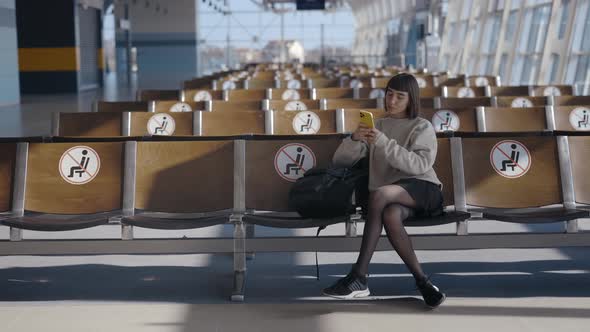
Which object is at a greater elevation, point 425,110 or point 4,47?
point 4,47

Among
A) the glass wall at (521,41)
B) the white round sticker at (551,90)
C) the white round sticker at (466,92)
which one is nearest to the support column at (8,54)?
Result: the glass wall at (521,41)

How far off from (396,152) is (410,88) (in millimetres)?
405

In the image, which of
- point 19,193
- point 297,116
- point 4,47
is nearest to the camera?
point 19,193

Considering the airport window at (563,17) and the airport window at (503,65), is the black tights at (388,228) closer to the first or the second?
the airport window at (563,17)

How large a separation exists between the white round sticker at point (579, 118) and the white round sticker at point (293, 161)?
3.34m

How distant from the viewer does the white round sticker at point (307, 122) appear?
7.50m

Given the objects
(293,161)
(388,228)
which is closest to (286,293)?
(388,228)

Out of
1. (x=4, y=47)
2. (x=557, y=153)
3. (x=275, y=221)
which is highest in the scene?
(x=4, y=47)

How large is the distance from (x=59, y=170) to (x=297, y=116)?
2.69 meters

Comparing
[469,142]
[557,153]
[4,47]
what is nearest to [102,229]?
[469,142]

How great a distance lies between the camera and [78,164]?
17.3 ft

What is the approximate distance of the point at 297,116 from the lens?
7539mm

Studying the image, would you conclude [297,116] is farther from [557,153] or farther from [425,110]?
[557,153]

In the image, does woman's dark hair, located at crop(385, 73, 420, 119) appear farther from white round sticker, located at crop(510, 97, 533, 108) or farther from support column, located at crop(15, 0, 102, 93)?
support column, located at crop(15, 0, 102, 93)
